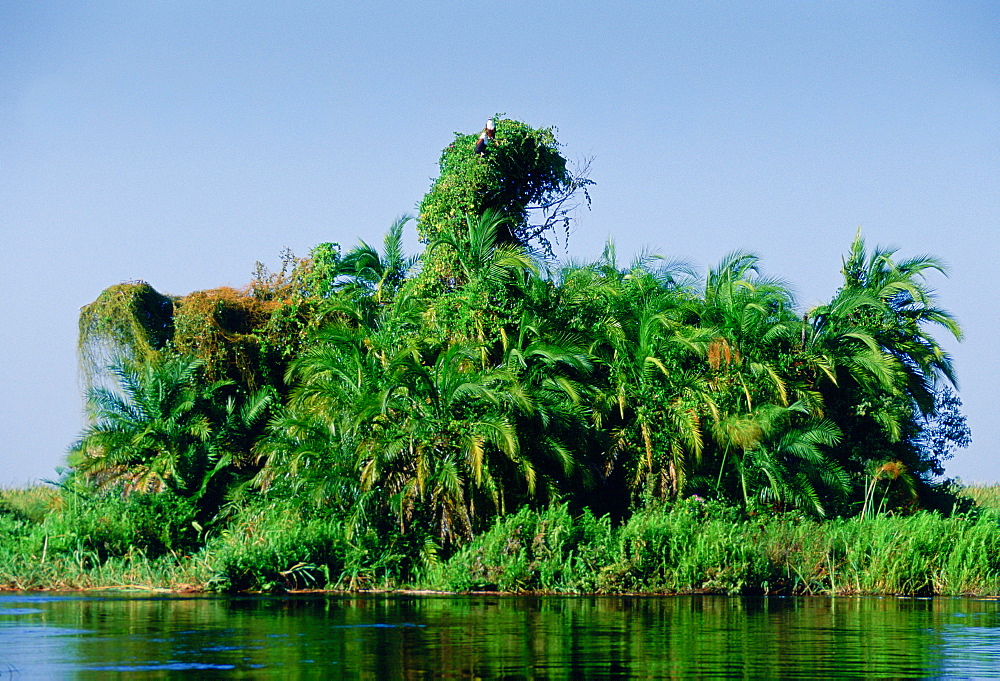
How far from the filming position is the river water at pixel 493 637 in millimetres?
9250

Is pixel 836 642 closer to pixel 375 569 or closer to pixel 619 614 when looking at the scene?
pixel 619 614

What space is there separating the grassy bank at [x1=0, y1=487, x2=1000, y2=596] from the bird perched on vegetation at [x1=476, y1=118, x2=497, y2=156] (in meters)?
9.36

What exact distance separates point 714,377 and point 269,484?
9.13m

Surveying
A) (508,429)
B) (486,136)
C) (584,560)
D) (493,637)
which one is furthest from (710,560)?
(486,136)

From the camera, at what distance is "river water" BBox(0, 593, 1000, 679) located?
364 inches

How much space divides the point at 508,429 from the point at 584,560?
8.40 ft

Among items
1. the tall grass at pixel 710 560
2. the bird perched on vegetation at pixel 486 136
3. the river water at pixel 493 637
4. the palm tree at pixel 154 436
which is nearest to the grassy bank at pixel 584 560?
the tall grass at pixel 710 560

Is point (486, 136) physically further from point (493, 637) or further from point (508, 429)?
point (493, 637)

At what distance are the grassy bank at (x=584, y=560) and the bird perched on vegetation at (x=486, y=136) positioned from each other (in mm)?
9358

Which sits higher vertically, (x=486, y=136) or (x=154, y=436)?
(x=486, y=136)

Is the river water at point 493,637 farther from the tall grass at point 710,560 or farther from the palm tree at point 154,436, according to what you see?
the palm tree at point 154,436

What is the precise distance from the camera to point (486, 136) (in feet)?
83.4

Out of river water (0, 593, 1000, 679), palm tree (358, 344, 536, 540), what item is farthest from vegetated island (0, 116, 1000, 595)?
river water (0, 593, 1000, 679)

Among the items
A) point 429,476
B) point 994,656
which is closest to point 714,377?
point 429,476
